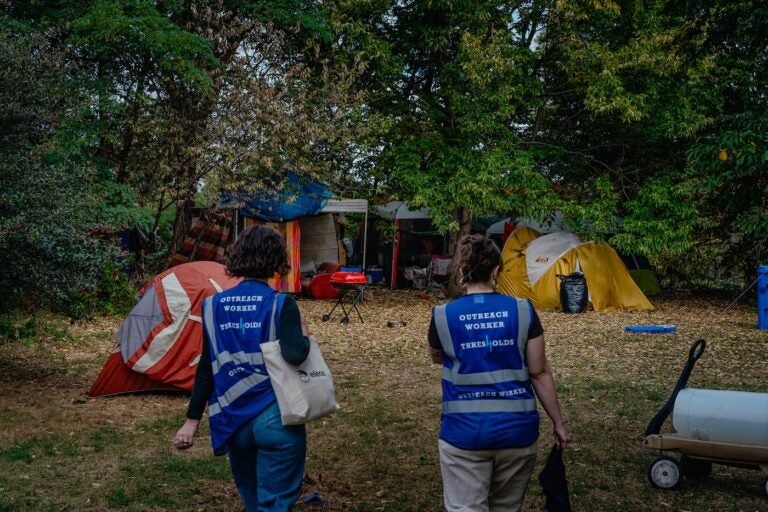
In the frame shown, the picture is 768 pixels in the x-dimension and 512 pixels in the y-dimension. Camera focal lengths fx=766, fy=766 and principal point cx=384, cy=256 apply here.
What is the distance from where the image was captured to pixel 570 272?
17.2m

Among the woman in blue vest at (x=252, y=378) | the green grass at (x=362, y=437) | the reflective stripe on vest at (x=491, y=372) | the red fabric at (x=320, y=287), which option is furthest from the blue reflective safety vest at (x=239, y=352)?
the red fabric at (x=320, y=287)

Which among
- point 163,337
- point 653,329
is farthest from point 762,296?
point 163,337

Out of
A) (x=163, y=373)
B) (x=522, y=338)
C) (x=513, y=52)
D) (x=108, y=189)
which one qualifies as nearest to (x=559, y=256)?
(x=513, y=52)

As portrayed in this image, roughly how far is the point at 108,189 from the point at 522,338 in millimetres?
9838

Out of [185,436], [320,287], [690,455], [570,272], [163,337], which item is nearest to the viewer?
[185,436]

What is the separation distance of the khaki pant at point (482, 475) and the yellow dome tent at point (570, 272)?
14312mm

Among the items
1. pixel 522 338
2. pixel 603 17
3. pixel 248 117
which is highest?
pixel 603 17

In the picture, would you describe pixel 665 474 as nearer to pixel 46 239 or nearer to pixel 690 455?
pixel 690 455

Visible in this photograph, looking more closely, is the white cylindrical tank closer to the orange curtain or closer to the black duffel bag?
the black duffel bag

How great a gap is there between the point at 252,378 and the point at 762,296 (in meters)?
12.8

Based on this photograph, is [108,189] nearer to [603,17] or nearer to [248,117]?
[248,117]

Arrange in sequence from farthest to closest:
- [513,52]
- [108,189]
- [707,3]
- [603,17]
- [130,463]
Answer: [603,17], [513,52], [108,189], [707,3], [130,463]

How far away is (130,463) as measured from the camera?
5.64 metres

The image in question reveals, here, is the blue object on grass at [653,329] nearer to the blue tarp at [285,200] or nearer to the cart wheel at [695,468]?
the blue tarp at [285,200]
